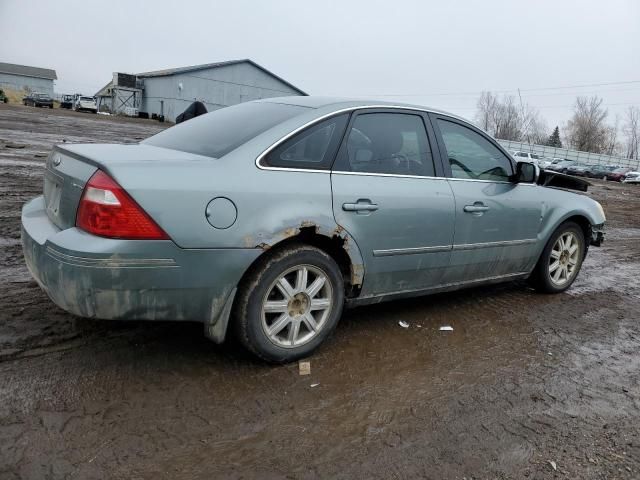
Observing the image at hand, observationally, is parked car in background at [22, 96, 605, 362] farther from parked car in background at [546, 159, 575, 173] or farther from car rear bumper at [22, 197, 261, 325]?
parked car in background at [546, 159, 575, 173]

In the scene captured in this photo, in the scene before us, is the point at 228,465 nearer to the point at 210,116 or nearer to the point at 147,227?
the point at 147,227

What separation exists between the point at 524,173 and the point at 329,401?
8.88 feet

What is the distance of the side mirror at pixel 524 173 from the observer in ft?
14.4

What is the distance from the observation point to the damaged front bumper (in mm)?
2549

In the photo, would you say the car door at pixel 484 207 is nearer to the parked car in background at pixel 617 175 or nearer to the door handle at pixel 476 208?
the door handle at pixel 476 208

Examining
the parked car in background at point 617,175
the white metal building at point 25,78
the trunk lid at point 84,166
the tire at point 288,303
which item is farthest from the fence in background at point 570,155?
the white metal building at point 25,78

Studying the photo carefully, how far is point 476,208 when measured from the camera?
4.00 m

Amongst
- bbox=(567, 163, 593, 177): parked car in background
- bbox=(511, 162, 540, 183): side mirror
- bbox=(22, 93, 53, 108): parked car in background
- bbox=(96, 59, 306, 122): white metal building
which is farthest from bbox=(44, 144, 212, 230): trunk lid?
bbox=(22, 93, 53, 108): parked car in background

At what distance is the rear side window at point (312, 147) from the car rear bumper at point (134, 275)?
1.97 feet

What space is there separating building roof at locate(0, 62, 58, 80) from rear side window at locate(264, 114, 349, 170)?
8887 centimetres

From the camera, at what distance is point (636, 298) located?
17.3 ft

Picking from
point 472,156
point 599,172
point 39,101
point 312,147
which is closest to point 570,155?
point 599,172

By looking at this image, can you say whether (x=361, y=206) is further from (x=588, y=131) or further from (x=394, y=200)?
(x=588, y=131)

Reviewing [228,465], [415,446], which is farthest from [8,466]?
[415,446]
